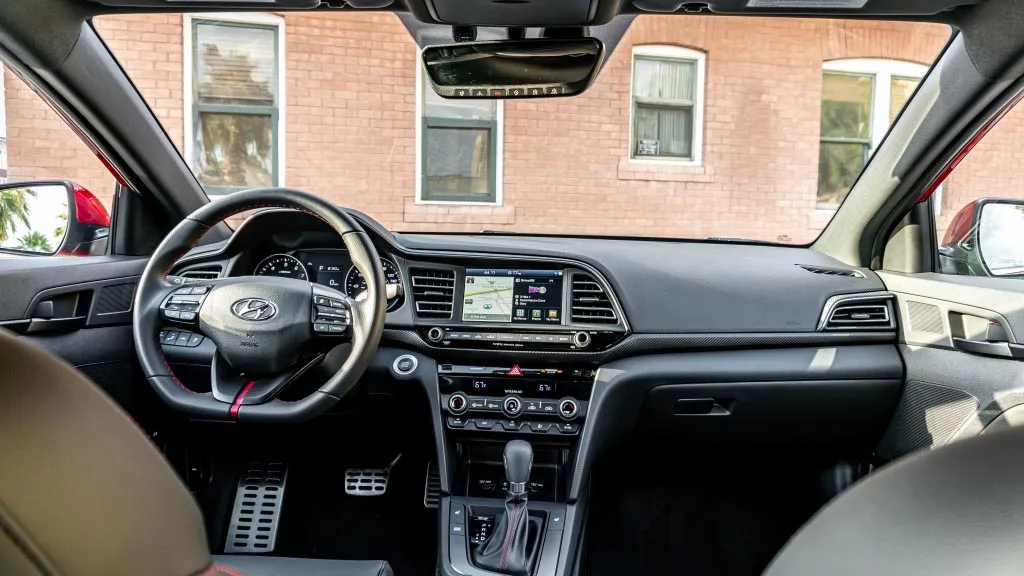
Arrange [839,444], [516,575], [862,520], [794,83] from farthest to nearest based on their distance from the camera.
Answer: [794,83] < [839,444] < [516,575] < [862,520]

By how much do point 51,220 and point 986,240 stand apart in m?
3.22

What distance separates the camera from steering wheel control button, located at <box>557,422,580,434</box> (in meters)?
2.43

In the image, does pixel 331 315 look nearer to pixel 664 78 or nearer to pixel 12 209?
pixel 12 209

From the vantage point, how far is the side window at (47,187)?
245 cm

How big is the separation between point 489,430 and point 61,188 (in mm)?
1712

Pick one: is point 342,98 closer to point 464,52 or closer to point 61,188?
point 61,188

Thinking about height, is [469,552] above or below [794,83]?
below

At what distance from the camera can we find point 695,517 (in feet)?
9.22

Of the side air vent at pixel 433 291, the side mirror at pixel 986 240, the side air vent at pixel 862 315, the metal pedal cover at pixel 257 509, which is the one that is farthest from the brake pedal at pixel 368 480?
the side mirror at pixel 986 240

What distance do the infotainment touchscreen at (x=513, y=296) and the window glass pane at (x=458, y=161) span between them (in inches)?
59.0

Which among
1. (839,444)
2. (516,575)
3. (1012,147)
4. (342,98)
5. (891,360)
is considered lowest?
(516,575)

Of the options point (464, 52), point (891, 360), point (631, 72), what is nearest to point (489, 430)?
point (464, 52)

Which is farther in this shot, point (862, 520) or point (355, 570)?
point (355, 570)

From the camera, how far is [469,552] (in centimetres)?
235
